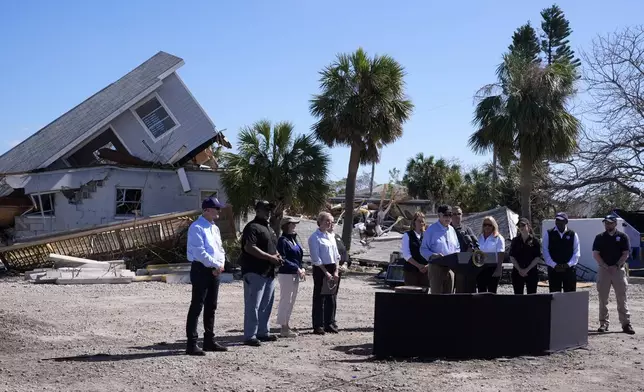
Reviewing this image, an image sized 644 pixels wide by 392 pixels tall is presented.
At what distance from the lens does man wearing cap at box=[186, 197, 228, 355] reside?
27.9 feet

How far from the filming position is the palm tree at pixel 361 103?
23562mm

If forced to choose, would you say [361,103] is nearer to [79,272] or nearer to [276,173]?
[276,173]

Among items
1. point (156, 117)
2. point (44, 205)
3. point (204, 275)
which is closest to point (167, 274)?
point (44, 205)

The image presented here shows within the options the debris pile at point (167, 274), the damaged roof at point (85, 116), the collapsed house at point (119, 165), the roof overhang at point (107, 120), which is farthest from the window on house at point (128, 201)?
the debris pile at point (167, 274)

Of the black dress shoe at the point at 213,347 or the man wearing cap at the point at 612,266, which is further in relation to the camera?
the man wearing cap at the point at 612,266

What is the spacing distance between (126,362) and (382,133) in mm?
16775

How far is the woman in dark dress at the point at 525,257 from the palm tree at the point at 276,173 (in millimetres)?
11476

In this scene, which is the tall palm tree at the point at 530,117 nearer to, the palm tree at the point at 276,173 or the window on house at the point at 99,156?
the palm tree at the point at 276,173

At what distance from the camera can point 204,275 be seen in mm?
8562

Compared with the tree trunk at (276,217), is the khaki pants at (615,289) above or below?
below

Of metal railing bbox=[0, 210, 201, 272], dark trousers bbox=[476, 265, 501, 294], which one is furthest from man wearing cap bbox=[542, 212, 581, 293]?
metal railing bbox=[0, 210, 201, 272]

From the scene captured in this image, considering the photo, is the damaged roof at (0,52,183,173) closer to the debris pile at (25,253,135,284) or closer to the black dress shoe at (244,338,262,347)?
the debris pile at (25,253,135,284)

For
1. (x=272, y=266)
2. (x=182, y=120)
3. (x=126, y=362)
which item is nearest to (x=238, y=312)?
(x=272, y=266)

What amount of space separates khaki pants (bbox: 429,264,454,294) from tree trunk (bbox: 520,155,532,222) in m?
15.3
